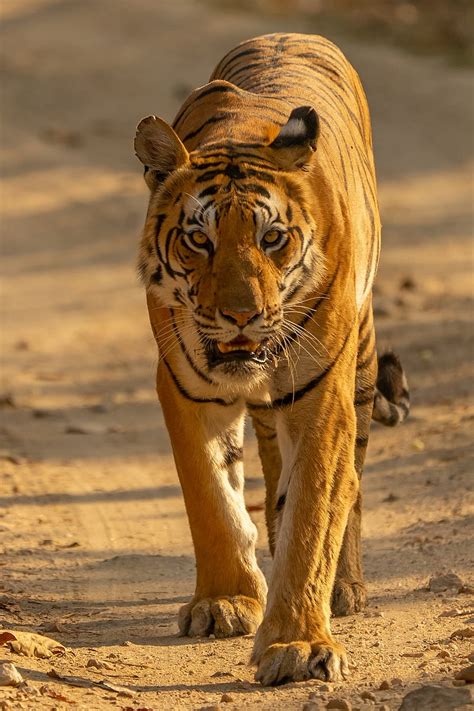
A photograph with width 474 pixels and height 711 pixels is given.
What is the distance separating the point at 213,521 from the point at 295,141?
125 cm

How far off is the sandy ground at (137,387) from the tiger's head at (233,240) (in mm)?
984

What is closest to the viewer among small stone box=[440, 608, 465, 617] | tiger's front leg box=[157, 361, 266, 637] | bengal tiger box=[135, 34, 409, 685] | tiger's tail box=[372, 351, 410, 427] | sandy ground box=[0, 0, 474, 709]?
bengal tiger box=[135, 34, 409, 685]

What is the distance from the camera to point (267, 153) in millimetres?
4672

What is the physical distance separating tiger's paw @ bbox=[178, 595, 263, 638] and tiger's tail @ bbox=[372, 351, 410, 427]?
141 cm

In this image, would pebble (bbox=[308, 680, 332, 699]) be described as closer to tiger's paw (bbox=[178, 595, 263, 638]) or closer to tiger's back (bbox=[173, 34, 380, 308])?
tiger's paw (bbox=[178, 595, 263, 638])

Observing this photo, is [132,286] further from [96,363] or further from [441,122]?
[441,122]

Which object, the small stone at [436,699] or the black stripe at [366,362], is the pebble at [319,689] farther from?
the black stripe at [366,362]

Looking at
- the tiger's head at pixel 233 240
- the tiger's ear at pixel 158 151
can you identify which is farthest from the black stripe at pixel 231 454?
the tiger's ear at pixel 158 151

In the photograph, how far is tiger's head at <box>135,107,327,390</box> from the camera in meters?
4.34

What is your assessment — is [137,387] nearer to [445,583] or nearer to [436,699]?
[445,583]

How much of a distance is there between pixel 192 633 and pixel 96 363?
14.4ft

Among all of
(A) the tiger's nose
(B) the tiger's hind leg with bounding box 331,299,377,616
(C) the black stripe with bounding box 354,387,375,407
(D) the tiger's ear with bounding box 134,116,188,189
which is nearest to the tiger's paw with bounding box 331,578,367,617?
(B) the tiger's hind leg with bounding box 331,299,377,616

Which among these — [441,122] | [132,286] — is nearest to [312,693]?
[132,286]

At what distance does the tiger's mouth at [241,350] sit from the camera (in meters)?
4.40
